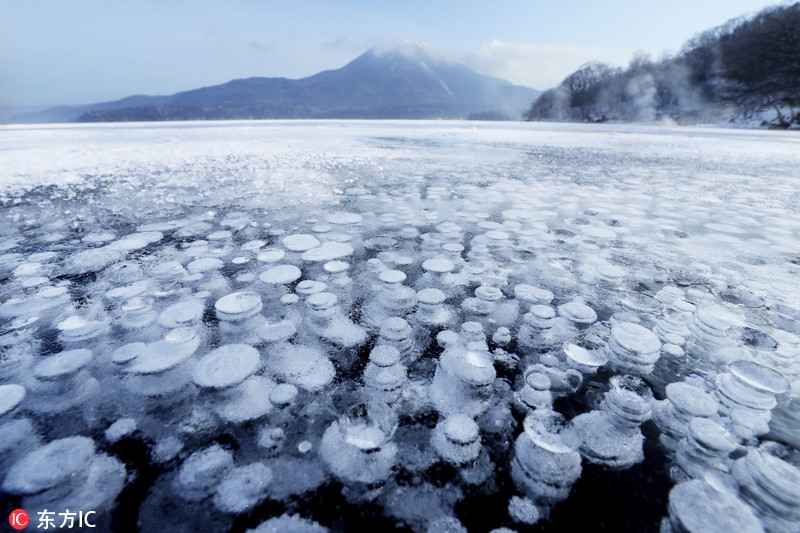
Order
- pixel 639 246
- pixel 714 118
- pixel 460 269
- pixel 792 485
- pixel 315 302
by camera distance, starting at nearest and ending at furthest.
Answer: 1. pixel 792 485
2. pixel 315 302
3. pixel 460 269
4. pixel 639 246
5. pixel 714 118

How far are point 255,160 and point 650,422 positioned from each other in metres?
7.04

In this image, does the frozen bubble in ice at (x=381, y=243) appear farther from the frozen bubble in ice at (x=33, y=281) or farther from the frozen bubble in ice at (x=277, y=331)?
the frozen bubble in ice at (x=33, y=281)

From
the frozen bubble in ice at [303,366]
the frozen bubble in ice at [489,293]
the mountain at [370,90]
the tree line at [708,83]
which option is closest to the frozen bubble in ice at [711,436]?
the frozen bubble in ice at [489,293]

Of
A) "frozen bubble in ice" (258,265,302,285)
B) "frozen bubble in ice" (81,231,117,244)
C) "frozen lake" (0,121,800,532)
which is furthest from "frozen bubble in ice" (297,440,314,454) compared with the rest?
"frozen bubble in ice" (81,231,117,244)

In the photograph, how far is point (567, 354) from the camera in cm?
127

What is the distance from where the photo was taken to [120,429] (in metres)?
0.96

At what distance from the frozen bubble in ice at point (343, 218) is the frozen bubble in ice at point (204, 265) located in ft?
3.32

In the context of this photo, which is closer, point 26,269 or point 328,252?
point 26,269

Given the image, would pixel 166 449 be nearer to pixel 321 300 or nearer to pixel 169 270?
pixel 321 300

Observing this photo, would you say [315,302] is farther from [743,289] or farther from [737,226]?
[737,226]

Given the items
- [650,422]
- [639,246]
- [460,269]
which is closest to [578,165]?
[639,246]

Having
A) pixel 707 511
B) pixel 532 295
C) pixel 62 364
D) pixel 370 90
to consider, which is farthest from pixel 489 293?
pixel 370 90

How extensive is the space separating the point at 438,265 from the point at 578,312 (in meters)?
0.80

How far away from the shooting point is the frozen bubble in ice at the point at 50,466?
0.81m
